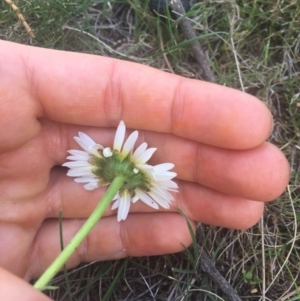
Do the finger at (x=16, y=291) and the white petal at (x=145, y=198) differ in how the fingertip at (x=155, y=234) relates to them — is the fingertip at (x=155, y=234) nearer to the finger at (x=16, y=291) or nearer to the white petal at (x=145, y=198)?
the white petal at (x=145, y=198)

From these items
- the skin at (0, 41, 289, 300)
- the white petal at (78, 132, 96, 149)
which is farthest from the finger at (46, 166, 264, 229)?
the white petal at (78, 132, 96, 149)

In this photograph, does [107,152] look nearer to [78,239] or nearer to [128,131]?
[128,131]

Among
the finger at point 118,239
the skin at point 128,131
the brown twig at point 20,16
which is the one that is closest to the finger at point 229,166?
the skin at point 128,131

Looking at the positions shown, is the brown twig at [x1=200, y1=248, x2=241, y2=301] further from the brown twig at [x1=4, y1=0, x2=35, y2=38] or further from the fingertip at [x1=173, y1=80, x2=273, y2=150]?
the brown twig at [x1=4, y1=0, x2=35, y2=38]

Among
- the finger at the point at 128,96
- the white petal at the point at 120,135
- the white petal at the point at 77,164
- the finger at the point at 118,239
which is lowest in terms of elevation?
the finger at the point at 118,239

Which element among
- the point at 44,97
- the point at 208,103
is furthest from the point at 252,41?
the point at 44,97

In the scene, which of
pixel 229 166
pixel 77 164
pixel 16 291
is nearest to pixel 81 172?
pixel 77 164
